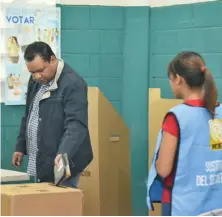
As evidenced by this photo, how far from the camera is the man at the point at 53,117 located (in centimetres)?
321

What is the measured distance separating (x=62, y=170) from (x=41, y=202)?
225mm

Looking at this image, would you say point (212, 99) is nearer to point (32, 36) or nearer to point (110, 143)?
point (110, 143)

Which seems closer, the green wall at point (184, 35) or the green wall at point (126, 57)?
the green wall at point (184, 35)

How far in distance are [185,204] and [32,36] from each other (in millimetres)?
2234

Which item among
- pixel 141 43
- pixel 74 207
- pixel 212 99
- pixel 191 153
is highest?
pixel 141 43

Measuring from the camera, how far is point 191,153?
257 centimetres

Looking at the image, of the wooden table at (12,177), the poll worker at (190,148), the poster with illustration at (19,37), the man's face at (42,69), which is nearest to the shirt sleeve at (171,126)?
the poll worker at (190,148)

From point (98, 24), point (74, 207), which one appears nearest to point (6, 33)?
point (98, 24)

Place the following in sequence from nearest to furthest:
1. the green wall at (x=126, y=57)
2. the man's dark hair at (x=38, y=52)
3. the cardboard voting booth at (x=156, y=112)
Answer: the man's dark hair at (x=38, y=52)
the cardboard voting booth at (x=156, y=112)
the green wall at (x=126, y=57)

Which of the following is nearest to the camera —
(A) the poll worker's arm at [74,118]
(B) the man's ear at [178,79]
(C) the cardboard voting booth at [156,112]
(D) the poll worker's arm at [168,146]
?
(D) the poll worker's arm at [168,146]

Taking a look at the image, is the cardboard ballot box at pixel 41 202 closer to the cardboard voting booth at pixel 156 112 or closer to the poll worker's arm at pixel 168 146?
the poll worker's arm at pixel 168 146

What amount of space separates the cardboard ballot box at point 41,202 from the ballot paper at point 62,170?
0.27 feet

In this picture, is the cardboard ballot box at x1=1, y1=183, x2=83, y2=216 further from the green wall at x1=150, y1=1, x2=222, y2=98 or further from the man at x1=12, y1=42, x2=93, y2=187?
the green wall at x1=150, y1=1, x2=222, y2=98

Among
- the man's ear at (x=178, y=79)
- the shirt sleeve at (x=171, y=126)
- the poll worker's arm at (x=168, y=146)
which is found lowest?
the poll worker's arm at (x=168, y=146)
